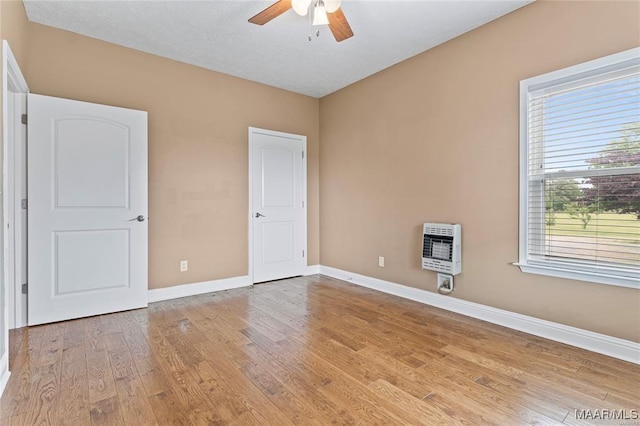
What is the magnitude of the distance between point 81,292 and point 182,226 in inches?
45.1

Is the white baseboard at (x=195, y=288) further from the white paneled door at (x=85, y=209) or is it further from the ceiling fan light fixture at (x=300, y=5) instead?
the ceiling fan light fixture at (x=300, y=5)

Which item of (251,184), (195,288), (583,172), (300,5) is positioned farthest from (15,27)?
(583,172)

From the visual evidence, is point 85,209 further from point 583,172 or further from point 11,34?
point 583,172

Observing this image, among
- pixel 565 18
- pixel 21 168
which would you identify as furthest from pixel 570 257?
pixel 21 168

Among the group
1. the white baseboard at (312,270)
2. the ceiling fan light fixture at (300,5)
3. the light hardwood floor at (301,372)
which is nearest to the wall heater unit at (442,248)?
the light hardwood floor at (301,372)

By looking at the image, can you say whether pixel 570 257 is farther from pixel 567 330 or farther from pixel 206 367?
pixel 206 367

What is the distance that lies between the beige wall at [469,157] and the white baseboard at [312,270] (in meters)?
0.52

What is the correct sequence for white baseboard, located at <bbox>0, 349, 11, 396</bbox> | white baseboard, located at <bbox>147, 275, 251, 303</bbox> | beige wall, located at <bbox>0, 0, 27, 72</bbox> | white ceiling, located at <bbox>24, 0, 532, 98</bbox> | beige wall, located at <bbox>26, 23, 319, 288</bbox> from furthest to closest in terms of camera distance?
white baseboard, located at <bbox>147, 275, 251, 303</bbox>
beige wall, located at <bbox>26, 23, 319, 288</bbox>
white ceiling, located at <bbox>24, 0, 532, 98</bbox>
beige wall, located at <bbox>0, 0, 27, 72</bbox>
white baseboard, located at <bbox>0, 349, 11, 396</bbox>

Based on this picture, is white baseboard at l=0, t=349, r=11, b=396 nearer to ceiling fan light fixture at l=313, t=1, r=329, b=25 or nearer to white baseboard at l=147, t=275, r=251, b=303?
white baseboard at l=147, t=275, r=251, b=303

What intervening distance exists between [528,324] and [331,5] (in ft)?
9.66

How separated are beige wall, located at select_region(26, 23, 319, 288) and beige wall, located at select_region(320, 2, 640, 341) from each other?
1.44m

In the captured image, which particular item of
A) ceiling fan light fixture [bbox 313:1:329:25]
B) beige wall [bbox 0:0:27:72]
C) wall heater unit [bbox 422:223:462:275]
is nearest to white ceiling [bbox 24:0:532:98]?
beige wall [bbox 0:0:27:72]

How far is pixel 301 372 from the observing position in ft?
6.94

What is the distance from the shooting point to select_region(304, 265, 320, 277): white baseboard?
16.3 feet
